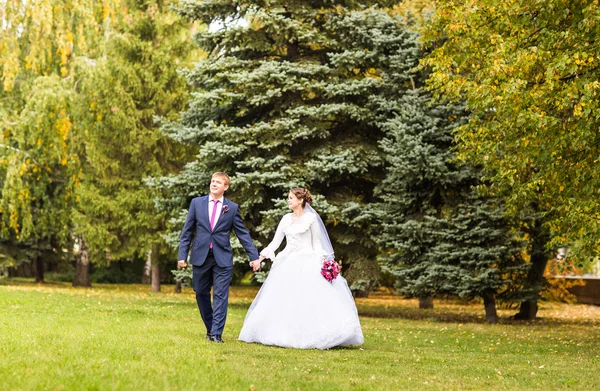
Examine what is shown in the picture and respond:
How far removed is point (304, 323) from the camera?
33.3 feet

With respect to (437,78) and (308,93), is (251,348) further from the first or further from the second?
(308,93)

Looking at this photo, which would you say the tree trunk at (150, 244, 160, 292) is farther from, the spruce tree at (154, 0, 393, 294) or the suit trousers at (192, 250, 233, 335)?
the suit trousers at (192, 250, 233, 335)

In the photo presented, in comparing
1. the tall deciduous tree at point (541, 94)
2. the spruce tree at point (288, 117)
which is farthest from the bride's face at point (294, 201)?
the spruce tree at point (288, 117)

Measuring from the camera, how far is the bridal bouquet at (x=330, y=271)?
414 inches

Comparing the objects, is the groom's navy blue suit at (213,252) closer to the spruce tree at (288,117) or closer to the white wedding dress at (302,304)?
the white wedding dress at (302,304)

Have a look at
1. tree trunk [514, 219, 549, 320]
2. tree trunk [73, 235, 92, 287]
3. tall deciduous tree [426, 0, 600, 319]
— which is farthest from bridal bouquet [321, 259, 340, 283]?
tree trunk [73, 235, 92, 287]

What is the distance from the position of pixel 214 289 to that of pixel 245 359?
1.81m

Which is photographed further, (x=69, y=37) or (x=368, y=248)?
(x=69, y=37)

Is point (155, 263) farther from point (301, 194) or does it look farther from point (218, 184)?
point (218, 184)

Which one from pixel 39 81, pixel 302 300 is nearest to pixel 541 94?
pixel 302 300

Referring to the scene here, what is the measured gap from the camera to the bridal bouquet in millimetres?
10523

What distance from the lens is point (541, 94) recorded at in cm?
1116

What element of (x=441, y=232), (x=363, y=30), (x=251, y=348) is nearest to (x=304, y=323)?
(x=251, y=348)

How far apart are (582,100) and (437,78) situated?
3382mm
